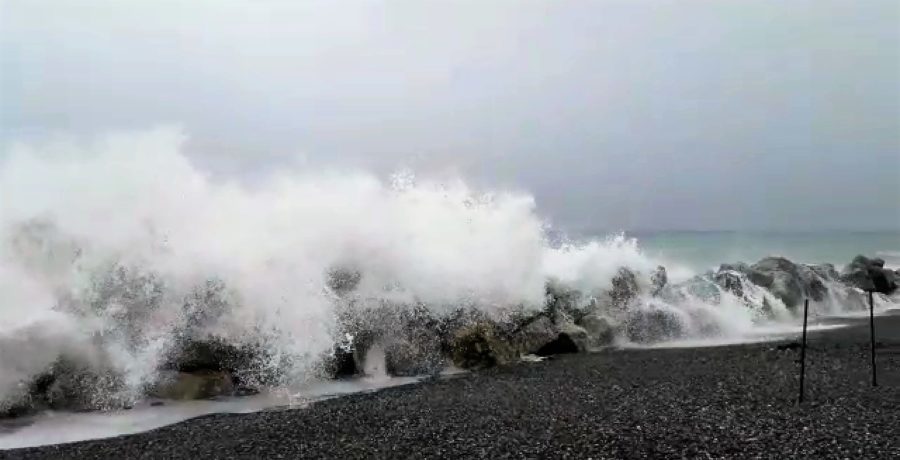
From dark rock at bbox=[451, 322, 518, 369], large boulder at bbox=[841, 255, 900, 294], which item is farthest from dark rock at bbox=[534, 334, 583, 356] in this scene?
large boulder at bbox=[841, 255, 900, 294]

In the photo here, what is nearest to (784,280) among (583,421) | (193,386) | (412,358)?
(412,358)

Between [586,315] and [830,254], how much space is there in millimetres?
52107

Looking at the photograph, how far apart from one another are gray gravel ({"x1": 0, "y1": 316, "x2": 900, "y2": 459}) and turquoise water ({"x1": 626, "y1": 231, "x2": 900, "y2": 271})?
121 ft

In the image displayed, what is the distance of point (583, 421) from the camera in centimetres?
792

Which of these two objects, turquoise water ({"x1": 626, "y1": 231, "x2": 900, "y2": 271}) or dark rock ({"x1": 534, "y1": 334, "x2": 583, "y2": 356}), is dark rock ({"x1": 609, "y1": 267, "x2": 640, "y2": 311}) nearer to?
dark rock ({"x1": 534, "y1": 334, "x2": 583, "y2": 356})

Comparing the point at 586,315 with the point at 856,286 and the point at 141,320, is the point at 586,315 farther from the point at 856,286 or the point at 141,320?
the point at 856,286

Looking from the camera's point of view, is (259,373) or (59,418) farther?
(259,373)

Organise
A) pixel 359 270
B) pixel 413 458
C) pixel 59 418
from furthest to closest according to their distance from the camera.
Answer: pixel 359 270
pixel 59 418
pixel 413 458

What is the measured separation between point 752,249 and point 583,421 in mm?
60841

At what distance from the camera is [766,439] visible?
7016mm

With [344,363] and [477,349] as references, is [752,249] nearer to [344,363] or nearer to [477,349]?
[477,349]

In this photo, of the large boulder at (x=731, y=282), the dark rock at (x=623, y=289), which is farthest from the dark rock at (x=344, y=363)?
the large boulder at (x=731, y=282)

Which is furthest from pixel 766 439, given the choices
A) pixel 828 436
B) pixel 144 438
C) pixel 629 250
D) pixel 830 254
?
pixel 830 254

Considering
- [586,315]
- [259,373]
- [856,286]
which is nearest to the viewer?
[259,373]
